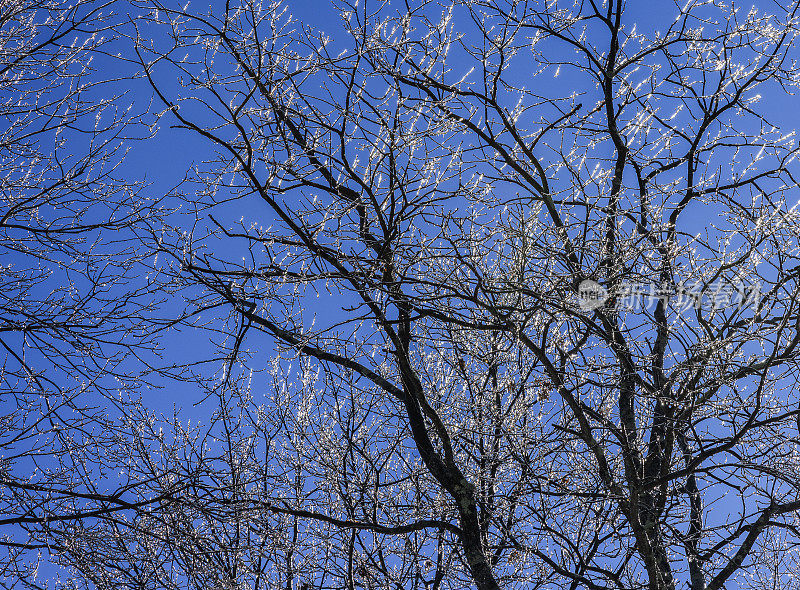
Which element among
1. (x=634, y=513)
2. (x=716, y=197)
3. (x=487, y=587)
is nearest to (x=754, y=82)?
Answer: (x=716, y=197)

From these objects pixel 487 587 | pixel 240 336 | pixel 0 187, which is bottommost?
pixel 487 587

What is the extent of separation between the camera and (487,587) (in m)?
4.31

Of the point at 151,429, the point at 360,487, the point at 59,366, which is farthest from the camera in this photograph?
the point at 151,429

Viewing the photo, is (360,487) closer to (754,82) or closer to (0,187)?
(0,187)

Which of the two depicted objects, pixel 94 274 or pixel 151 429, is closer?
pixel 94 274

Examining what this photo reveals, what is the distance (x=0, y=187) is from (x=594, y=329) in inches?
158

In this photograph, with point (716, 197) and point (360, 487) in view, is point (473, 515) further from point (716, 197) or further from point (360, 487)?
point (716, 197)

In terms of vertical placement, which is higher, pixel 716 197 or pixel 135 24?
pixel 135 24

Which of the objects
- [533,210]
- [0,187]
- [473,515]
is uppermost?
[0,187]

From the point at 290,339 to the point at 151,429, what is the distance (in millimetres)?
3077

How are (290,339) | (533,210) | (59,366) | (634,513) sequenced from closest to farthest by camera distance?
(634,513), (533,210), (290,339), (59,366)

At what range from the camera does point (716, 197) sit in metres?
4.61

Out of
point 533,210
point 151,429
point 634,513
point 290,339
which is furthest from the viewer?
point 151,429

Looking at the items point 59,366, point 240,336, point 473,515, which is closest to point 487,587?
point 473,515
